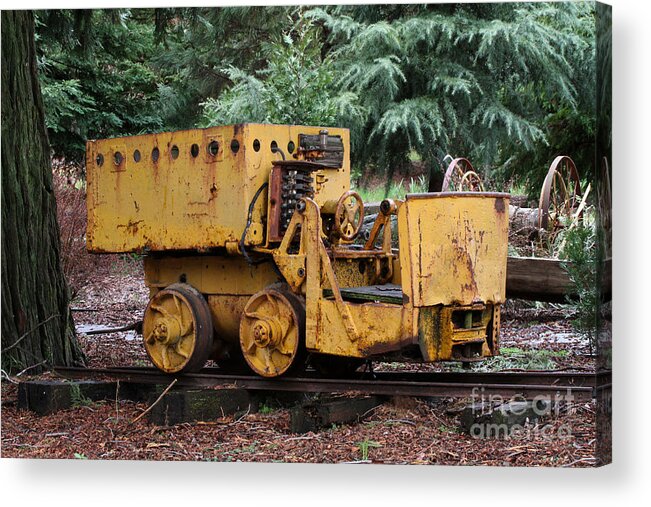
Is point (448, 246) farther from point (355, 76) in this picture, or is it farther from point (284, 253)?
point (355, 76)

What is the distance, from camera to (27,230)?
27.5ft

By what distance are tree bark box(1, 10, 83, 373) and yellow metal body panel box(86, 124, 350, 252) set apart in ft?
1.61

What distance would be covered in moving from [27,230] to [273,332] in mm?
2217

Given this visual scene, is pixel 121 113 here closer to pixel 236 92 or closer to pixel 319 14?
pixel 236 92

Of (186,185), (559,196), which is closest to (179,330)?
(186,185)

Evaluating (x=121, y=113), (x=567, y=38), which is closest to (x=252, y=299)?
(x=121, y=113)

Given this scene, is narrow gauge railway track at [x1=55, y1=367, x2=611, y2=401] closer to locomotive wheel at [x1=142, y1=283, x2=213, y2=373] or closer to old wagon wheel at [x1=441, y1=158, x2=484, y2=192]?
locomotive wheel at [x1=142, y1=283, x2=213, y2=373]

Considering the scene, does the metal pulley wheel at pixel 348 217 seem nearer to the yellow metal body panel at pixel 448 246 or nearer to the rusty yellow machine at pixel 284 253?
the rusty yellow machine at pixel 284 253

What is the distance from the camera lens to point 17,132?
8258mm

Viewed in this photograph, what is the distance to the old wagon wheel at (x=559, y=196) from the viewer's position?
8.72m

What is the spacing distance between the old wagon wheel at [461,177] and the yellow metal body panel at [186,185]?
153cm

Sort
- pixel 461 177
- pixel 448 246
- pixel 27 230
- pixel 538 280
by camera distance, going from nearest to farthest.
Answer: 1. pixel 448 246
2. pixel 27 230
3. pixel 538 280
4. pixel 461 177

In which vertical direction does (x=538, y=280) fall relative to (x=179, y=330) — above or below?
above

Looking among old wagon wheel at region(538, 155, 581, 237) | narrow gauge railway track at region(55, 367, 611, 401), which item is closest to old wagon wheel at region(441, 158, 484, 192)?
old wagon wheel at region(538, 155, 581, 237)
